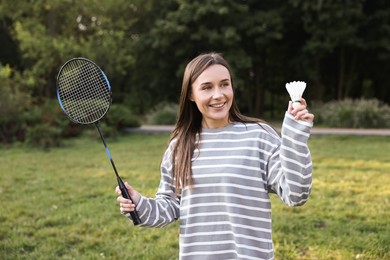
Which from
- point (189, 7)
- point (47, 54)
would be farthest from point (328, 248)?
point (189, 7)

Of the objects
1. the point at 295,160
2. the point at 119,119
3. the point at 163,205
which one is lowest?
the point at 119,119

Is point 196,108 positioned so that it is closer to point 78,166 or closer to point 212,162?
point 212,162

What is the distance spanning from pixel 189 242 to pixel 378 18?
1958 cm

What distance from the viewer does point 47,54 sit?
53.1 ft

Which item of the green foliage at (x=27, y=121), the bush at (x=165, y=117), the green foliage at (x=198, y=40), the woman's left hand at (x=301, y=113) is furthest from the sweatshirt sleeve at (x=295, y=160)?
the bush at (x=165, y=117)

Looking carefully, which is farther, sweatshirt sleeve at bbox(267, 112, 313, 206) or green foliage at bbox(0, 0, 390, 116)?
green foliage at bbox(0, 0, 390, 116)

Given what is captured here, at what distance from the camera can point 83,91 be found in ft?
8.18

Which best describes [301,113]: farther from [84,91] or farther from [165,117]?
[165,117]

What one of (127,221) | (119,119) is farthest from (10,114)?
(127,221)

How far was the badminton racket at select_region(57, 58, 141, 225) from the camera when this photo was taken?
2326 millimetres

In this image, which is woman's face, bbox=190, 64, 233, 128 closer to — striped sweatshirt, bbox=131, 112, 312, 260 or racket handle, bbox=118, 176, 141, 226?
striped sweatshirt, bbox=131, 112, 312, 260

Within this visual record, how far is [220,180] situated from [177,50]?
63.8ft

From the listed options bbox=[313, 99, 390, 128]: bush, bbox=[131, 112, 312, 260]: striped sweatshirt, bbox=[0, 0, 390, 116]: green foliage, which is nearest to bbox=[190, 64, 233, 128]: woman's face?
bbox=[131, 112, 312, 260]: striped sweatshirt

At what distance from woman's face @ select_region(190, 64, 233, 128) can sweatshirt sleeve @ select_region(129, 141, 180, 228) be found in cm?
30
